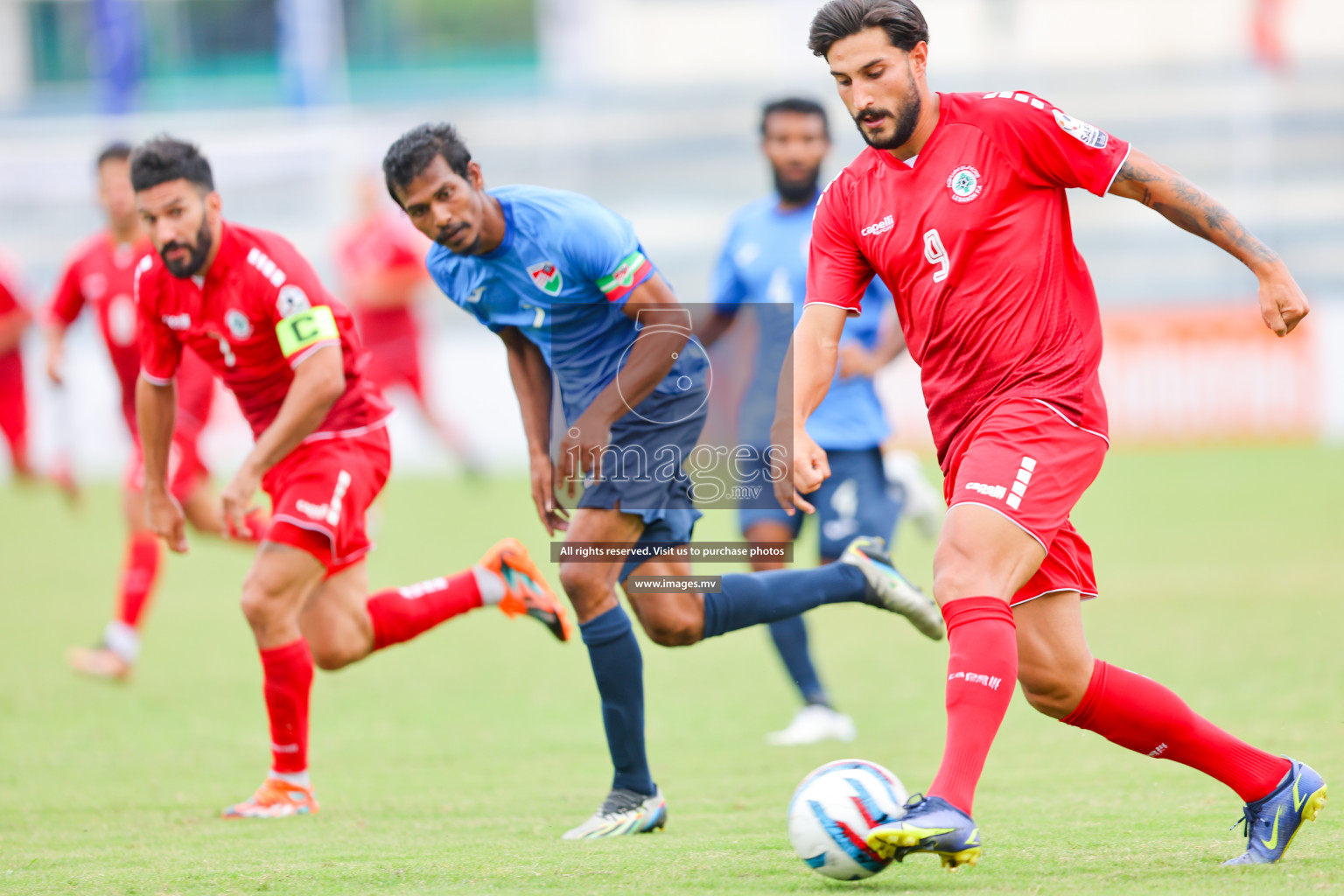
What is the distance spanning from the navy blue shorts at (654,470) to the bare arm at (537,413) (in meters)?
0.15

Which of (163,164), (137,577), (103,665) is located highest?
(163,164)

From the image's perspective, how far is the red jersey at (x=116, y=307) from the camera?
875 cm

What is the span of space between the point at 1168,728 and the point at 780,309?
3.25 meters

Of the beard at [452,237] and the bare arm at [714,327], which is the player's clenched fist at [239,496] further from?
the bare arm at [714,327]

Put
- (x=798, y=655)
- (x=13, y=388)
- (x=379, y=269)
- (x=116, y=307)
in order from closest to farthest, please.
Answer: (x=798, y=655), (x=116, y=307), (x=13, y=388), (x=379, y=269)

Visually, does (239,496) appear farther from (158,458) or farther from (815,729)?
(815,729)

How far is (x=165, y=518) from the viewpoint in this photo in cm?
571

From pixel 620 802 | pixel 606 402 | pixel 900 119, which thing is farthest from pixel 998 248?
pixel 620 802

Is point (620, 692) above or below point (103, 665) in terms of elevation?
above

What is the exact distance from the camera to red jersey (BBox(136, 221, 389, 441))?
5.47m

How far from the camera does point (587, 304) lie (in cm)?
513

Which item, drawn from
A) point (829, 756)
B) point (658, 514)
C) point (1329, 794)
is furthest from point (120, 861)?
point (1329, 794)

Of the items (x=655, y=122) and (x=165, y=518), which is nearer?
(x=165, y=518)

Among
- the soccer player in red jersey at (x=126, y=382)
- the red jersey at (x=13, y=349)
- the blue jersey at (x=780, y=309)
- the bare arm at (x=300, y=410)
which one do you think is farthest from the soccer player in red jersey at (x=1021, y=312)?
the red jersey at (x=13, y=349)
